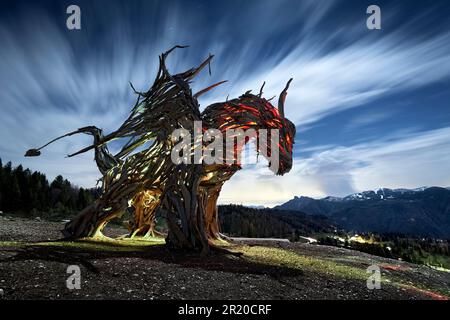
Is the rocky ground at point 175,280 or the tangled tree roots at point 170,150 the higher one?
the tangled tree roots at point 170,150

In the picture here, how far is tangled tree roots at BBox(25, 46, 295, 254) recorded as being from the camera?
49.0 feet

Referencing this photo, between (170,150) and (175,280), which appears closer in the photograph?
(175,280)

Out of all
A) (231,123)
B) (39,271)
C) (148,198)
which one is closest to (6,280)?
(39,271)

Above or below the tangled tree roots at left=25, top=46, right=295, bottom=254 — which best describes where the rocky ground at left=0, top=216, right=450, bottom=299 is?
below

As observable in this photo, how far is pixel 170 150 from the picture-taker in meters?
16.3

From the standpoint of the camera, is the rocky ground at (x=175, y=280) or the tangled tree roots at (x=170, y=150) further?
the tangled tree roots at (x=170, y=150)

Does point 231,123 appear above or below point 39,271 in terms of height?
above

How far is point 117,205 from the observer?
1695cm

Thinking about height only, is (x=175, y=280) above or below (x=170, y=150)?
below

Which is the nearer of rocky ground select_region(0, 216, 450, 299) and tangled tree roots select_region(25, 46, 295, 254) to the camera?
rocky ground select_region(0, 216, 450, 299)

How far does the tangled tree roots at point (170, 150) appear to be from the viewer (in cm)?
1495
